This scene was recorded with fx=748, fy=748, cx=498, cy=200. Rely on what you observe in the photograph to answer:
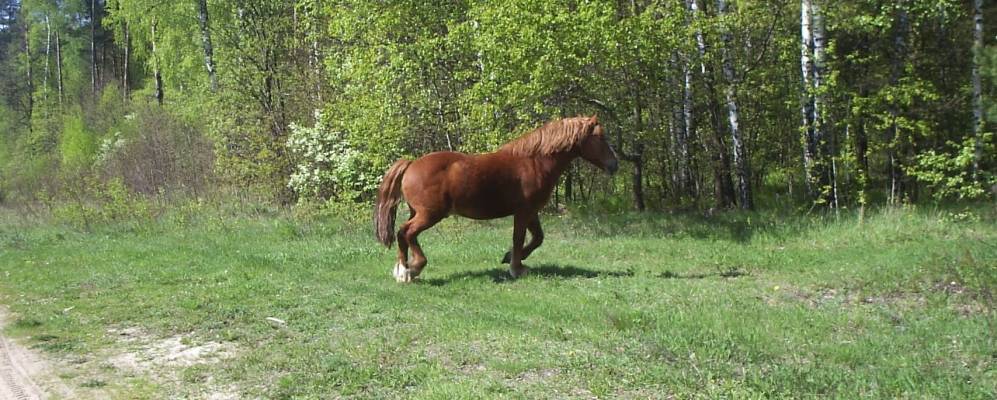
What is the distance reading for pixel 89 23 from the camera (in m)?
52.8

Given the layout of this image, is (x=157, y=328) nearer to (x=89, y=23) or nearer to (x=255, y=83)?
(x=255, y=83)

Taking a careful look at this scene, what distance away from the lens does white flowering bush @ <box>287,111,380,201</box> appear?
1977 centimetres

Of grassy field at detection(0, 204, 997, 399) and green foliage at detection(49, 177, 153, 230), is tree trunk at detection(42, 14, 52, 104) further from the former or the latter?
grassy field at detection(0, 204, 997, 399)

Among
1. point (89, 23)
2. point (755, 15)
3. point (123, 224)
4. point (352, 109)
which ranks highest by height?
point (89, 23)

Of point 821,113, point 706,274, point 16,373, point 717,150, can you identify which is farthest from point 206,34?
point 16,373

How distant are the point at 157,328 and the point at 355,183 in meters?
11.9

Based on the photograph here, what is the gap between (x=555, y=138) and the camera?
1012 centimetres

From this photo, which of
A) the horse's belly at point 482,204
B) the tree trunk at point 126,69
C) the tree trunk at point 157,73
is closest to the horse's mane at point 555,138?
the horse's belly at point 482,204

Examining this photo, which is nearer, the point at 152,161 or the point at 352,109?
the point at 352,109

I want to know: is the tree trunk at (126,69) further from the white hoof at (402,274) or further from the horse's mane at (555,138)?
the horse's mane at (555,138)

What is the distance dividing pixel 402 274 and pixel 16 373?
462cm

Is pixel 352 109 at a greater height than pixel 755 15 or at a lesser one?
lesser

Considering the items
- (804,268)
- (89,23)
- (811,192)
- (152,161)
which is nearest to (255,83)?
(152,161)

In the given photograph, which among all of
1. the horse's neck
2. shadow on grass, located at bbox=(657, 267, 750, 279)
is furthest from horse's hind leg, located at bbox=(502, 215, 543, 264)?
shadow on grass, located at bbox=(657, 267, 750, 279)
